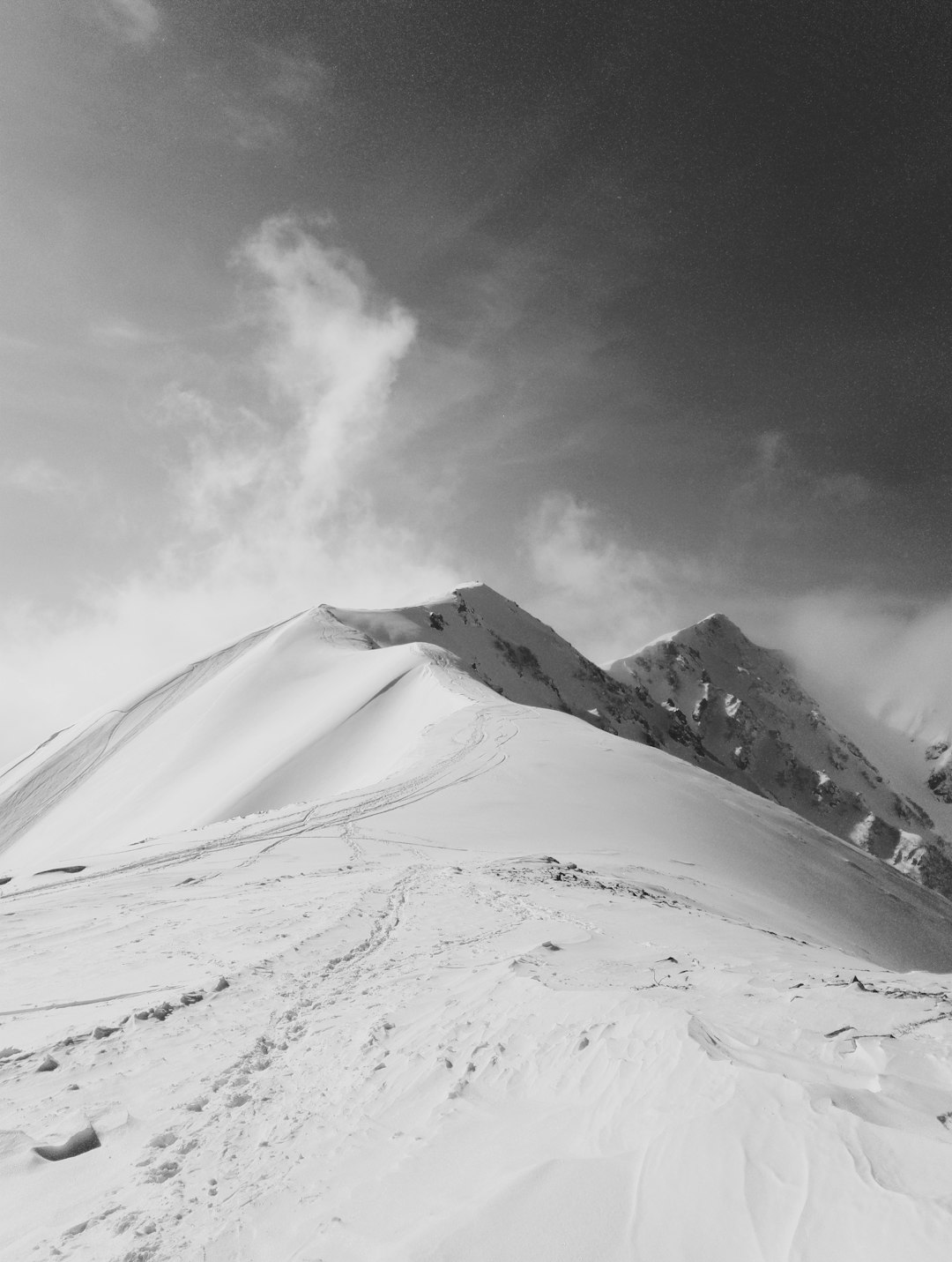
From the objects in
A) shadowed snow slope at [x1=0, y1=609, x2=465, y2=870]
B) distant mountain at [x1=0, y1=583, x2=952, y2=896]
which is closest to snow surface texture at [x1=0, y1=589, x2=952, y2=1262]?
distant mountain at [x1=0, y1=583, x2=952, y2=896]

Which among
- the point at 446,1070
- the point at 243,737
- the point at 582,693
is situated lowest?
the point at 243,737

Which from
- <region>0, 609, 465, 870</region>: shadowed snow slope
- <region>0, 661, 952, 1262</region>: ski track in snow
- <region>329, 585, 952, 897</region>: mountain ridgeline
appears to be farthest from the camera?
<region>329, 585, 952, 897</region>: mountain ridgeline

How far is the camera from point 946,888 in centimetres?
13025

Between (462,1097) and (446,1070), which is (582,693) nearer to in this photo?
(446,1070)

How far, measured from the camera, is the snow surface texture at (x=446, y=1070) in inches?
100

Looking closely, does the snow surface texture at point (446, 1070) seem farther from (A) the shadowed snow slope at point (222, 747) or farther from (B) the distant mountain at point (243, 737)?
(A) the shadowed snow slope at point (222, 747)

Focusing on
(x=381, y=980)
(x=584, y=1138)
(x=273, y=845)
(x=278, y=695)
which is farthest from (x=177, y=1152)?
(x=278, y=695)

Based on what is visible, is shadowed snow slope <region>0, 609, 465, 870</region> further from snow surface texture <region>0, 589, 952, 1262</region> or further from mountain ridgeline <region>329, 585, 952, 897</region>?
snow surface texture <region>0, 589, 952, 1262</region>

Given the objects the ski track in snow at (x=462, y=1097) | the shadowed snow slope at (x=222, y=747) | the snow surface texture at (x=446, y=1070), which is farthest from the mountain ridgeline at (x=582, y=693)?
the ski track in snow at (x=462, y=1097)

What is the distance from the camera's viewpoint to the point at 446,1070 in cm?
402

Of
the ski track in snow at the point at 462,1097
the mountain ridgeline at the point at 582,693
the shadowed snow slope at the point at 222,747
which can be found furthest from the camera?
the mountain ridgeline at the point at 582,693

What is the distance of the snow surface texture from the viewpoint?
2.54 metres

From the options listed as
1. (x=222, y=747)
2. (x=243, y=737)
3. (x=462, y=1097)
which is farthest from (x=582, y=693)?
(x=462, y=1097)

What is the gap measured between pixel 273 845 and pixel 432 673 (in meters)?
22.7
